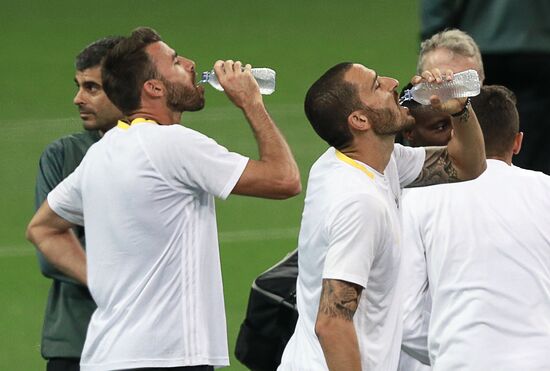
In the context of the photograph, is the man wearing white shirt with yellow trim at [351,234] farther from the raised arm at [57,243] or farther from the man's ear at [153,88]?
the raised arm at [57,243]

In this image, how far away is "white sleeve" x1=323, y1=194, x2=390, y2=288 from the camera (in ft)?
13.4

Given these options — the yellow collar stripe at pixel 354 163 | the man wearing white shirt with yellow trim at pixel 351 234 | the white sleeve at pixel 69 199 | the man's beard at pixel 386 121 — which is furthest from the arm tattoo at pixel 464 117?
the white sleeve at pixel 69 199

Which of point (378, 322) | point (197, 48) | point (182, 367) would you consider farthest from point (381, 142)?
point (197, 48)

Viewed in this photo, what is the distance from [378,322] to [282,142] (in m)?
0.63

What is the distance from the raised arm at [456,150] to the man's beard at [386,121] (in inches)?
11.9

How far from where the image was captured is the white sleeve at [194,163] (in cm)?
434

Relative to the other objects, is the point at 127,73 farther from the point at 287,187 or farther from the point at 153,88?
the point at 287,187

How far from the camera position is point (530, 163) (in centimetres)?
589

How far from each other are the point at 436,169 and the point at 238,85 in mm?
727

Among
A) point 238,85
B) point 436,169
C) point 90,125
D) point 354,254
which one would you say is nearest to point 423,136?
point 436,169

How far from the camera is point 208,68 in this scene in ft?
33.1

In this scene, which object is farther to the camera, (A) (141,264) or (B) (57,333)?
(B) (57,333)

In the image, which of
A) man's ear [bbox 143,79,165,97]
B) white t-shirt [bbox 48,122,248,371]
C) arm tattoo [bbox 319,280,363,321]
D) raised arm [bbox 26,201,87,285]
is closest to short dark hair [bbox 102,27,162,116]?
man's ear [bbox 143,79,165,97]

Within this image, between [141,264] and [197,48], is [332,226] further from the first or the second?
[197,48]
